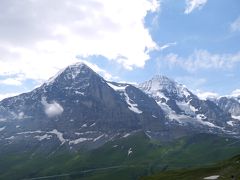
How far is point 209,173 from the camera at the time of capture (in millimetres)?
165125

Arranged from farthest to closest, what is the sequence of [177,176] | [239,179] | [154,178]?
[154,178]
[177,176]
[239,179]

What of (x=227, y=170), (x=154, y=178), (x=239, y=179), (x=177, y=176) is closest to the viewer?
(x=239, y=179)

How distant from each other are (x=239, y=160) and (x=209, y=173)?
A: 21120mm

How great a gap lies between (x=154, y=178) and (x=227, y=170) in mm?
45382

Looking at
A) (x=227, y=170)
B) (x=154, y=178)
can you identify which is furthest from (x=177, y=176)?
(x=227, y=170)

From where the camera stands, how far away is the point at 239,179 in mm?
140750

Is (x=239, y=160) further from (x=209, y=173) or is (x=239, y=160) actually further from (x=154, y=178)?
(x=154, y=178)

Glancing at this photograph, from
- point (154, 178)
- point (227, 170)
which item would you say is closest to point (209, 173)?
point (227, 170)

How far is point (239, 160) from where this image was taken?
7101 inches

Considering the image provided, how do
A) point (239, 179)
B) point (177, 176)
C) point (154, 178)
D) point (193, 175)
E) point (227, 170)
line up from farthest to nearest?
point (154, 178) < point (177, 176) < point (193, 175) < point (227, 170) < point (239, 179)

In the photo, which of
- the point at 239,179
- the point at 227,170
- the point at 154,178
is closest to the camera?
the point at 239,179

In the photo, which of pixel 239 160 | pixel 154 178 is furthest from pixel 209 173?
pixel 154 178

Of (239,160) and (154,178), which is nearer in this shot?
(239,160)

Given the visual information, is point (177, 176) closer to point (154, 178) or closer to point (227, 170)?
point (154, 178)
